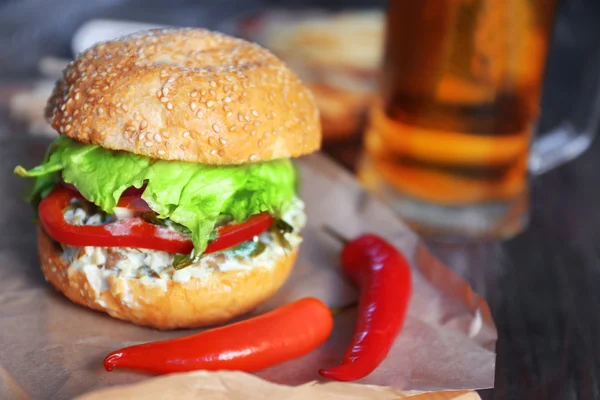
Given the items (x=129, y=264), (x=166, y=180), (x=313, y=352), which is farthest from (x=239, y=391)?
(x=166, y=180)

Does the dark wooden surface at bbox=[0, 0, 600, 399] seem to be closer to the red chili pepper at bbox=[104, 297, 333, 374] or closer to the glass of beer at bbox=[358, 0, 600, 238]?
the glass of beer at bbox=[358, 0, 600, 238]

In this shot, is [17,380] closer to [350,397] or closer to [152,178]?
[152,178]

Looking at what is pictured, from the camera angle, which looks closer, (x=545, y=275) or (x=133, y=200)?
(x=133, y=200)

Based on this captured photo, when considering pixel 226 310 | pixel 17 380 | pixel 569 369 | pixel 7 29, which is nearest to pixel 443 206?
pixel 569 369

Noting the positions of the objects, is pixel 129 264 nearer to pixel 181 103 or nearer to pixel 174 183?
pixel 174 183

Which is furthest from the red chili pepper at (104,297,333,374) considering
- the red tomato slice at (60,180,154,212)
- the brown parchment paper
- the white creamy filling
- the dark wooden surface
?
the dark wooden surface

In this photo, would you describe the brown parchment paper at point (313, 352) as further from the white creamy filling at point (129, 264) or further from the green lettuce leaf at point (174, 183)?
the green lettuce leaf at point (174, 183)
